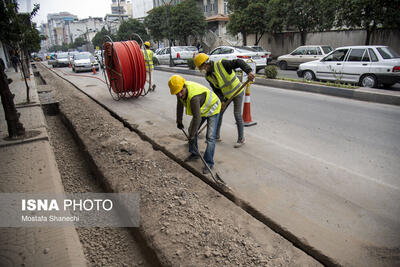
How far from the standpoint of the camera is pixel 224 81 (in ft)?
14.4

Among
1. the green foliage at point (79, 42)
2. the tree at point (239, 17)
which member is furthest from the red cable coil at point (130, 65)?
the green foliage at point (79, 42)

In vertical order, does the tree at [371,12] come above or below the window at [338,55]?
above

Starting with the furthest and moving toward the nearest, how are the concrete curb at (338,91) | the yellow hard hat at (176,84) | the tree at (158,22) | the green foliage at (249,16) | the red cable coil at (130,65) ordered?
1. the tree at (158,22)
2. the green foliage at (249,16)
3. the red cable coil at (130,65)
4. the concrete curb at (338,91)
5. the yellow hard hat at (176,84)

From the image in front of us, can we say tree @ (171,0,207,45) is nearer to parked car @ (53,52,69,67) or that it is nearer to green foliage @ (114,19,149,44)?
parked car @ (53,52,69,67)

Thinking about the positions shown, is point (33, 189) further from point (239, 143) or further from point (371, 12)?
point (371, 12)

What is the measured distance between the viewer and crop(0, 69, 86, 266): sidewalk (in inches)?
88.0

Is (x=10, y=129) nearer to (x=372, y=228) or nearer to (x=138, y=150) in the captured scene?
(x=138, y=150)

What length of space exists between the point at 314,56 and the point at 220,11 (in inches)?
921

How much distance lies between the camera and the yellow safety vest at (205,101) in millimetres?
3408

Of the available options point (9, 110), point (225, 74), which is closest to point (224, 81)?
point (225, 74)

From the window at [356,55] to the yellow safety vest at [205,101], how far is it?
7.85 metres

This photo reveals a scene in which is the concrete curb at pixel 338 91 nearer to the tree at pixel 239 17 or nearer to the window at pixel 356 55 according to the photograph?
the window at pixel 356 55

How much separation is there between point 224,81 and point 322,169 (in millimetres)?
2018

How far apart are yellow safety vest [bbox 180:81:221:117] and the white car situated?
7096mm
